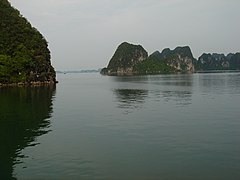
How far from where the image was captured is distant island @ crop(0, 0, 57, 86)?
11581 centimetres

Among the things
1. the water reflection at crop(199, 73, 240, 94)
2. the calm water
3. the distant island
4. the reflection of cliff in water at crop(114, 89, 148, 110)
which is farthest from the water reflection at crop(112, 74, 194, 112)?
the distant island

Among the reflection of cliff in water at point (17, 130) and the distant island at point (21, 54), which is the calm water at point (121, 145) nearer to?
the reflection of cliff in water at point (17, 130)

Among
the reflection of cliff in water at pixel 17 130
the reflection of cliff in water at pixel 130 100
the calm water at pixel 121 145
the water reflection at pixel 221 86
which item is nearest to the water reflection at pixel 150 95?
the reflection of cliff in water at pixel 130 100

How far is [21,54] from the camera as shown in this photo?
120m

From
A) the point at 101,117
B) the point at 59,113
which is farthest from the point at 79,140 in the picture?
the point at 59,113

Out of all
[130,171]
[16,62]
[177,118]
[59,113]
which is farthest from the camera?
[16,62]

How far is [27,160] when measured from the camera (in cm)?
2169

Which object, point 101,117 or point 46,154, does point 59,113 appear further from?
point 46,154

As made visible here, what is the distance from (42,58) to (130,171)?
11228 centimetres

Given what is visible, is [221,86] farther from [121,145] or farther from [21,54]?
[121,145]

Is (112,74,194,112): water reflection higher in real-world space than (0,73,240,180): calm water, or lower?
Answer: higher

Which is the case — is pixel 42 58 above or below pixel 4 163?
above

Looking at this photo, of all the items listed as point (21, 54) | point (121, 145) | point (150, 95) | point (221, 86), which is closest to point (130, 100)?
point (150, 95)

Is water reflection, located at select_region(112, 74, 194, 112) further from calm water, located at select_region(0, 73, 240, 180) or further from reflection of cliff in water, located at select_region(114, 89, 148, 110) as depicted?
calm water, located at select_region(0, 73, 240, 180)
